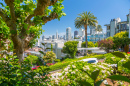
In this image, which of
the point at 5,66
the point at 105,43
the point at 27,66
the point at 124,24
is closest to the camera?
the point at 5,66

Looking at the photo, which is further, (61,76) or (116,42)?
(116,42)

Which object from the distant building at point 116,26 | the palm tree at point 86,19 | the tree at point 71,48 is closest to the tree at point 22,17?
the tree at point 71,48

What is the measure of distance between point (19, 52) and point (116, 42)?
19.8m

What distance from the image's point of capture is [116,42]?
750 inches

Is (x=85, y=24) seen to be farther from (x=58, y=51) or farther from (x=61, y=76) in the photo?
(x=61, y=76)

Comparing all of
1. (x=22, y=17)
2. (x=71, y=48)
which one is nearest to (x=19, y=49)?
(x=22, y=17)

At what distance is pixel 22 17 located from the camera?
2066 mm

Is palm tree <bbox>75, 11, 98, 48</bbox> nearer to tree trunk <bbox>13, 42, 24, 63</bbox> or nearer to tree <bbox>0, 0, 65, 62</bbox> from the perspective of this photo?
tree <bbox>0, 0, 65, 62</bbox>

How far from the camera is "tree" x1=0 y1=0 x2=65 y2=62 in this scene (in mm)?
1750

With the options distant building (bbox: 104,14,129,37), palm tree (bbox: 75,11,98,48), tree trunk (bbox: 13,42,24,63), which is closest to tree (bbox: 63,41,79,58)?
palm tree (bbox: 75,11,98,48)

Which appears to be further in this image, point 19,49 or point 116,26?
point 116,26

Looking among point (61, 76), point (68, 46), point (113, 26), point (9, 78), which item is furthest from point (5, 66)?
point (113, 26)

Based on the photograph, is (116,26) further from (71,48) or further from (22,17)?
(22,17)

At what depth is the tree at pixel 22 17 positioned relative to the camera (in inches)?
68.9
